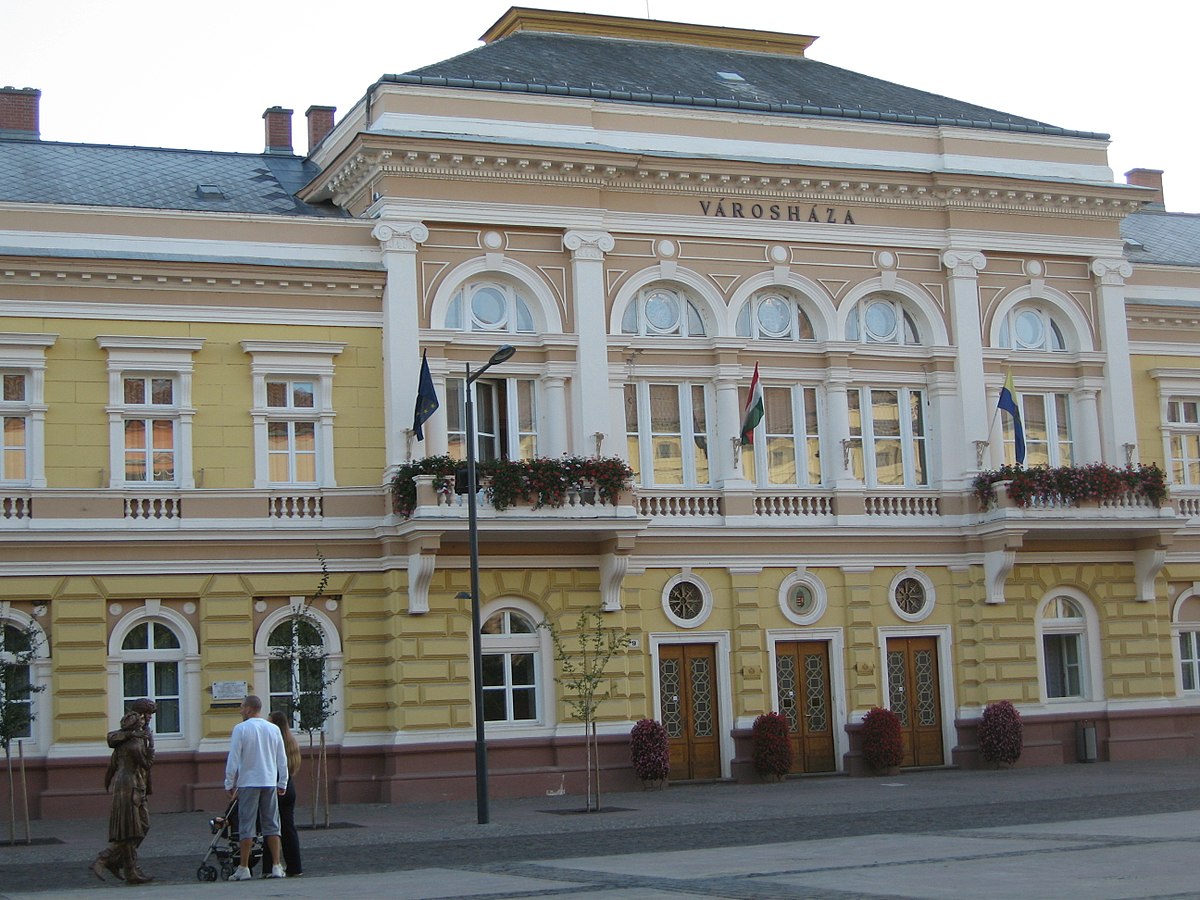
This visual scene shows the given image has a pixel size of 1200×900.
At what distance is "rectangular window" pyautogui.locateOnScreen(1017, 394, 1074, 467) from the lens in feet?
113

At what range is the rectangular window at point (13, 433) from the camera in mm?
28547

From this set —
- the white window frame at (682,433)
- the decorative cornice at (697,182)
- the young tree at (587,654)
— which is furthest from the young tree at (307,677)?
the decorative cornice at (697,182)

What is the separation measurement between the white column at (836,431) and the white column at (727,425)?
1.86m

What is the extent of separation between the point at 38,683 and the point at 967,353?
18.1 meters

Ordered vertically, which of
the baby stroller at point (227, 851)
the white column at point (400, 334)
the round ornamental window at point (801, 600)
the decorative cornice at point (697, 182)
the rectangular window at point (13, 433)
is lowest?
the baby stroller at point (227, 851)

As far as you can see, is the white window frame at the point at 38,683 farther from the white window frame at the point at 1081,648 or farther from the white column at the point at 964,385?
the white window frame at the point at 1081,648

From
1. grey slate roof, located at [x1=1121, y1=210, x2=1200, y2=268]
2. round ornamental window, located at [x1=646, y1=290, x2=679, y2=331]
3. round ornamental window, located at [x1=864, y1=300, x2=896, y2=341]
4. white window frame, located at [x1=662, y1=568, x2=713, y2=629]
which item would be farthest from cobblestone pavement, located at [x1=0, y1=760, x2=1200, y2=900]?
grey slate roof, located at [x1=1121, y1=210, x2=1200, y2=268]

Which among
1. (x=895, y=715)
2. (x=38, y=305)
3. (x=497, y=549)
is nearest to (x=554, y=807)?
(x=497, y=549)

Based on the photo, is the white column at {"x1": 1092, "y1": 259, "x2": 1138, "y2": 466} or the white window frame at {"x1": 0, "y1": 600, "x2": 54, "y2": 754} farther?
the white column at {"x1": 1092, "y1": 259, "x2": 1138, "y2": 466}

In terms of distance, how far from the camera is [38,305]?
2881 centimetres

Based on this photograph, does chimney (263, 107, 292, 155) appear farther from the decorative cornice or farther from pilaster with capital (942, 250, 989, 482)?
pilaster with capital (942, 250, 989, 482)

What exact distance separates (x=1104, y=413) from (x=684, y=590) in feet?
31.5

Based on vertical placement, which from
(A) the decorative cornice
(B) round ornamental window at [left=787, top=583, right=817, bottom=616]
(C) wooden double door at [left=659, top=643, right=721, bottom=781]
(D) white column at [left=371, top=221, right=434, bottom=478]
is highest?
(A) the decorative cornice

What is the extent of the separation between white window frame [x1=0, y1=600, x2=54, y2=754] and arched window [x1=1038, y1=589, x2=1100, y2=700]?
18484mm
